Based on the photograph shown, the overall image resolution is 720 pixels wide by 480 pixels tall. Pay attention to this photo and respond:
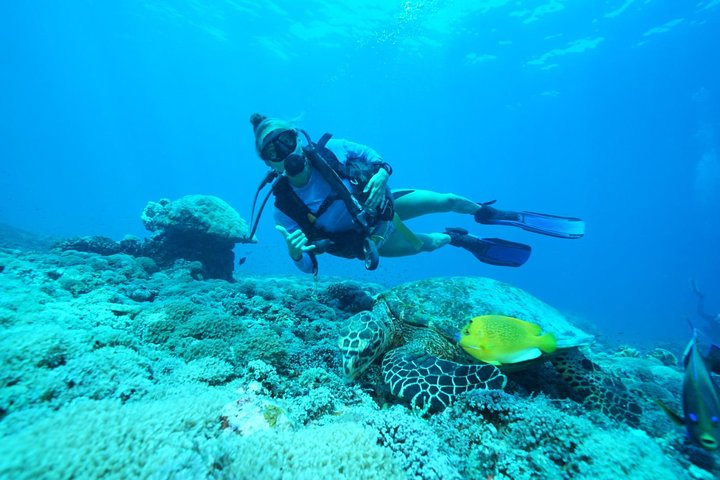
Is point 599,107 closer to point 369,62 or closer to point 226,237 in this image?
point 369,62

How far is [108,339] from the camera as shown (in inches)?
104

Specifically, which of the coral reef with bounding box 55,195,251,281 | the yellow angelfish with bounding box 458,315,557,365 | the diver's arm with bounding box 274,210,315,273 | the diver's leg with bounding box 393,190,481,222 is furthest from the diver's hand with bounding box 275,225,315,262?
the coral reef with bounding box 55,195,251,281

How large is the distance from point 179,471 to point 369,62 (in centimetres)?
5793

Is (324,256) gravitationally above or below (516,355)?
above

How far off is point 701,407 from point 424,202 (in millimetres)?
5232

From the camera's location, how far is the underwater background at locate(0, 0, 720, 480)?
5.95 feet

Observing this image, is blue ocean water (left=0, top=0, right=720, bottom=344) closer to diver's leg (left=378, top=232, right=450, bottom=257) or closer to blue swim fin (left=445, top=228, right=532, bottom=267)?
diver's leg (left=378, top=232, right=450, bottom=257)

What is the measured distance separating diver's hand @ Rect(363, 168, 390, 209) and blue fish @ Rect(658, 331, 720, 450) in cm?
369

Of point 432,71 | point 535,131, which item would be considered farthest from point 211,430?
point 535,131

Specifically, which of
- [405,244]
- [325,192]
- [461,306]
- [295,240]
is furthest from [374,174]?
[461,306]

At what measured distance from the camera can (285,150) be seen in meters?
4.55

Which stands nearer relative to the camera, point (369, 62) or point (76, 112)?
point (369, 62)

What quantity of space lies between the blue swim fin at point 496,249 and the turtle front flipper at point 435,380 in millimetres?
4488

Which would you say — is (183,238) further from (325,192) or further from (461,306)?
(461,306)
